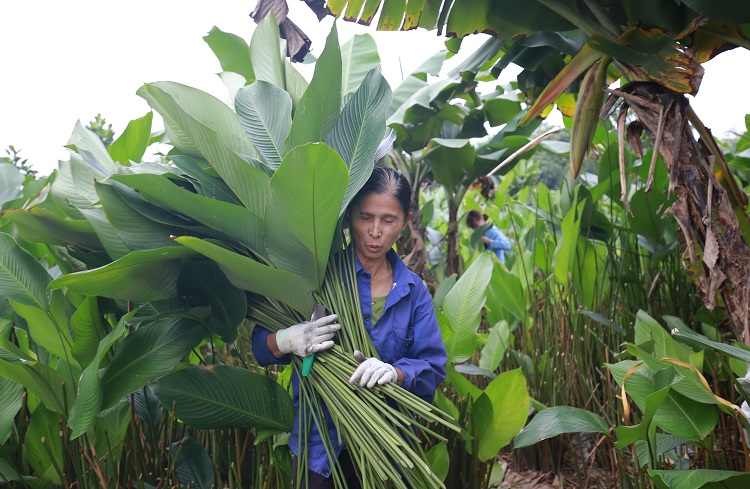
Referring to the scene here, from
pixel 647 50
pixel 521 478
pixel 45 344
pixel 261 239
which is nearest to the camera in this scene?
pixel 261 239

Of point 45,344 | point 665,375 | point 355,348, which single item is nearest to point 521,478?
point 665,375

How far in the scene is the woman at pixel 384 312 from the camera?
4.13ft

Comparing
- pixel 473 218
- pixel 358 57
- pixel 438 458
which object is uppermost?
pixel 358 57

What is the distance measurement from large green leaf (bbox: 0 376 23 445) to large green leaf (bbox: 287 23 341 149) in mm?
830

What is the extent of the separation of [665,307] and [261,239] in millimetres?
1693

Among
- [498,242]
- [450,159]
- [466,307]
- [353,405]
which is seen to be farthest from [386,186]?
[498,242]

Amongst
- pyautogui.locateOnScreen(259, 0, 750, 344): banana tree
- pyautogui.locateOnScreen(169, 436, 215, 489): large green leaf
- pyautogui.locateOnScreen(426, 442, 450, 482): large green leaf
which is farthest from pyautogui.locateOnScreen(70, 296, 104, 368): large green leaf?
pyautogui.locateOnScreen(259, 0, 750, 344): banana tree

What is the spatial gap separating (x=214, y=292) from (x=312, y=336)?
210 mm

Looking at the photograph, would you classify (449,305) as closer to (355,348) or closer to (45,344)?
(355,348)

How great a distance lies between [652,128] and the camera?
1.54m

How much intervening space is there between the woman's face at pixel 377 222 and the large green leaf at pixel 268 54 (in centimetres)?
44

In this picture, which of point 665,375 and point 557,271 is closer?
point 665,375

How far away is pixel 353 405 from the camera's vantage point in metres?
1.12

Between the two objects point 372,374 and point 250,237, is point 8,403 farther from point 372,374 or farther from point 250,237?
point 372,374
